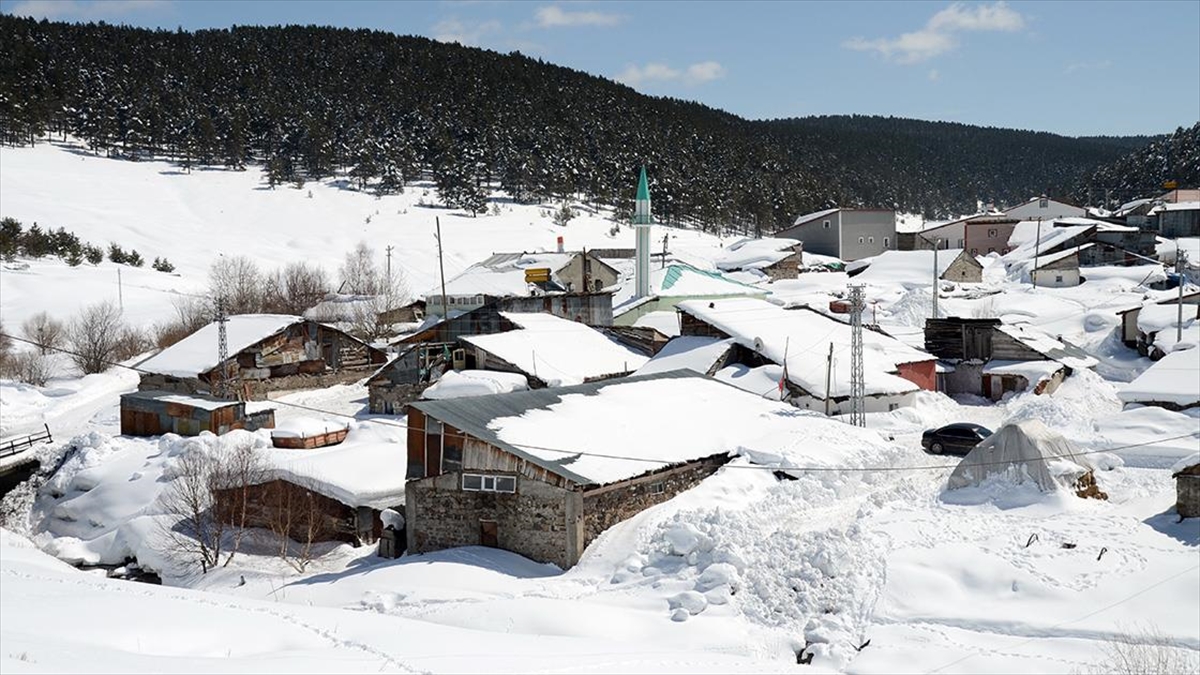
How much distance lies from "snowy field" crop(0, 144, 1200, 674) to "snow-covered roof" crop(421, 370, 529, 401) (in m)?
2.82

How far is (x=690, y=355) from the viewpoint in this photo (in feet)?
117

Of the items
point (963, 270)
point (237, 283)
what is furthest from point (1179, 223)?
point (237, 283)

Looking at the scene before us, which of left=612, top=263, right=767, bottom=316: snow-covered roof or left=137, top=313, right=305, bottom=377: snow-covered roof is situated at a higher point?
left=612, top=263, right=767, bottom=316: snow-covered roof

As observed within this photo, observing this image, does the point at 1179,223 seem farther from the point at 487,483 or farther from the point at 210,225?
the point at 210,225

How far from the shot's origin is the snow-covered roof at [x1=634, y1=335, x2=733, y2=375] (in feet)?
114

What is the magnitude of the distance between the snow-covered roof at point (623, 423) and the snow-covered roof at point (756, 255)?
46.2m

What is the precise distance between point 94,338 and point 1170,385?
157 ft

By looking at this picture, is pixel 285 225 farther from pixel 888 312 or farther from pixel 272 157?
pixel 888 312

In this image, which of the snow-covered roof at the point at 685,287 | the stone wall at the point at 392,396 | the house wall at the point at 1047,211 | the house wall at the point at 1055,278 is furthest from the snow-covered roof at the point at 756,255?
the stone wall at the point at 392,396

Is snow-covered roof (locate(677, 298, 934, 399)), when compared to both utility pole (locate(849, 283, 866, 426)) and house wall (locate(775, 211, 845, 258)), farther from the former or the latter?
house wall (locate(775, 211, 845, 258))

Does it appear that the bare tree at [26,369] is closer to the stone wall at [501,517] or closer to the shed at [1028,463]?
the stone wall at [501,517]

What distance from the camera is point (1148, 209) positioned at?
3339 inches

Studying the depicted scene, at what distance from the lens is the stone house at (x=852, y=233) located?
282ft

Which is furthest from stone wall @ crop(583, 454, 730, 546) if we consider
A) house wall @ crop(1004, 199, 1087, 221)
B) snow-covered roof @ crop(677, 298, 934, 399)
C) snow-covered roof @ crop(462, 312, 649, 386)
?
house wall @ crop(1004, 199, 1087, 221)
